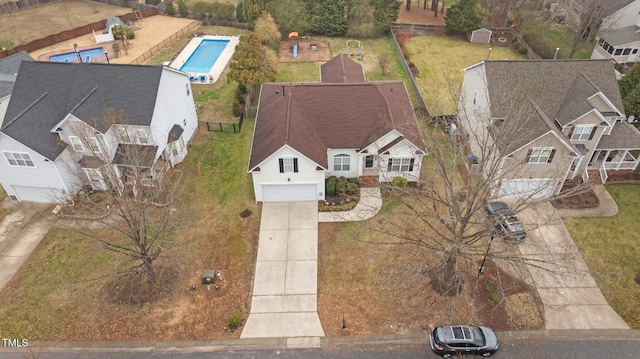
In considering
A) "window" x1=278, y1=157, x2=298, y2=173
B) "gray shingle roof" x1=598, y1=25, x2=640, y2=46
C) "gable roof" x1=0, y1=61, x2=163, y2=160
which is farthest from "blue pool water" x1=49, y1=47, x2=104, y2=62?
"gray shingle roof" x1=598, y1=25, x2=640, y2=46

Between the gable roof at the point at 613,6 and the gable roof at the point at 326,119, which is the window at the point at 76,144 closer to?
the gable roof at the point at 326,119

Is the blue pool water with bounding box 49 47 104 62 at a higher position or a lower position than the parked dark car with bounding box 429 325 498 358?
higher

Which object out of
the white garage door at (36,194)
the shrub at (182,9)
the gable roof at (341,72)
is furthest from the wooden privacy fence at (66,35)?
the gable roof at (341,72)

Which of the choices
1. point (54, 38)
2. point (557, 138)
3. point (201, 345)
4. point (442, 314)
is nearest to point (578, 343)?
point (442, 314)

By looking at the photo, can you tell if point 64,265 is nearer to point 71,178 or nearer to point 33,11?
point 71,178

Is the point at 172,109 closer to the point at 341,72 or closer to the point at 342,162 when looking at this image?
the point at 342,162

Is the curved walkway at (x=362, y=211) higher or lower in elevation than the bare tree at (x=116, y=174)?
lower

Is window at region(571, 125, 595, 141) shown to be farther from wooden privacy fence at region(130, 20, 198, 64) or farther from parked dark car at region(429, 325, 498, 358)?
wooden privacy fence at region(130, 20, 198, 64)
